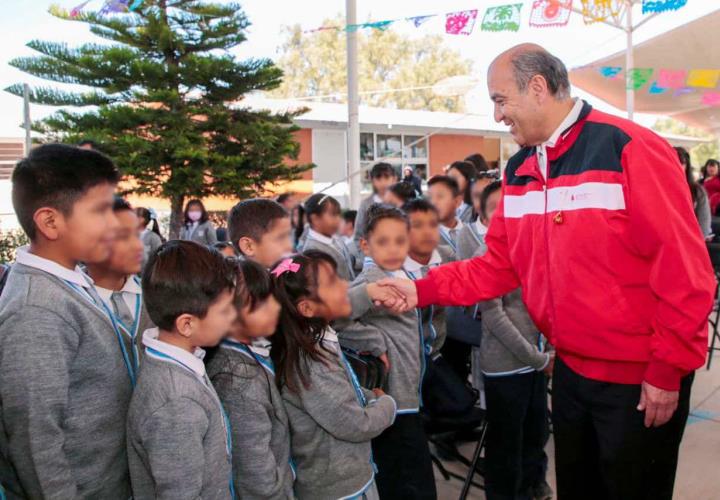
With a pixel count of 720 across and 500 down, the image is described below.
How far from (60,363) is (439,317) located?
6.38 ft

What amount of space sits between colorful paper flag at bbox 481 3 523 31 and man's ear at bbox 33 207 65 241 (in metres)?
7.78

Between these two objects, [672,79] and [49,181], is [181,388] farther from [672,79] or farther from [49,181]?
[672,79]

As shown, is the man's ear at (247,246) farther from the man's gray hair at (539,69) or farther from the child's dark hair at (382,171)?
the child's dark hair at (382,171)

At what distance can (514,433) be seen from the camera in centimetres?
279

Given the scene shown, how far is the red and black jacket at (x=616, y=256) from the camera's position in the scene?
1.71 meters

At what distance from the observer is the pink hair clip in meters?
2.02

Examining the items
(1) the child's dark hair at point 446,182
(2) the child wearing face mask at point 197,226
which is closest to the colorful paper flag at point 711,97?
(1) the child's dark hair at point 446,182

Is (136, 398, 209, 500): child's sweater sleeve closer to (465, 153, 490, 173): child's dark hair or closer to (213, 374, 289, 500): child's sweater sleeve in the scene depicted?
(213, 374, 289, 500): child's sweater sleeve

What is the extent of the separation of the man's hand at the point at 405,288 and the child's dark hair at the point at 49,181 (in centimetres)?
115

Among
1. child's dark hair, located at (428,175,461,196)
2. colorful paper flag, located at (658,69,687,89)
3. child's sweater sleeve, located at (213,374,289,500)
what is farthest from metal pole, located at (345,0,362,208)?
colorful paper flag, located at (658,69,687,89)

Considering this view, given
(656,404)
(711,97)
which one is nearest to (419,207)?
(656,404)

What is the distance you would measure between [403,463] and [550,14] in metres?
7.78

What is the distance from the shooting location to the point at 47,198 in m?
1.60

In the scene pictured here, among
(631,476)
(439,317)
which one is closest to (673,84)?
(439,317)
